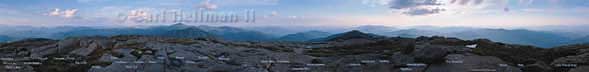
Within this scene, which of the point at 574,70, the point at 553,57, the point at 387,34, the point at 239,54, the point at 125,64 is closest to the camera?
the point at 574,70

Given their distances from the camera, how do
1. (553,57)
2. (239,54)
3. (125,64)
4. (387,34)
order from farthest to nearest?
(387,34), (239,54), (553,57), (125,64)

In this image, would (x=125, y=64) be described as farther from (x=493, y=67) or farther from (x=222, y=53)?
(x=493, y=67)

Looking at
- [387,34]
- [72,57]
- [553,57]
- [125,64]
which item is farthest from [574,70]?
[387,34]

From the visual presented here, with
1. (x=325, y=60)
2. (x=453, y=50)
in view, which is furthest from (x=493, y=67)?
(x=325, y=60)

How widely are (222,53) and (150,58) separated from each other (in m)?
8.64

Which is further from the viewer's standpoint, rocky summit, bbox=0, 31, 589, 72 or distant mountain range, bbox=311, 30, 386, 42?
distant mountain range, bbox=311, 30, 386, 42

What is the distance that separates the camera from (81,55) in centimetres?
6106

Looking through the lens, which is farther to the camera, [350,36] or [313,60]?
[350,36]

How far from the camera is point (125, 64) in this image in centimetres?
5112

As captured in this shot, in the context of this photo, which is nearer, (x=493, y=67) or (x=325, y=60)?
(x=493, y=67)

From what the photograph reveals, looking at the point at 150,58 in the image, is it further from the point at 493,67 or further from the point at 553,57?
the point at 553,57

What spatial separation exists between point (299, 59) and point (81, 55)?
18668 millimetres

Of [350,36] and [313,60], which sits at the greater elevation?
[350,36]

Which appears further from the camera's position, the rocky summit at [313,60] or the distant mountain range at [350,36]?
the distant mountain range at [350,36]
